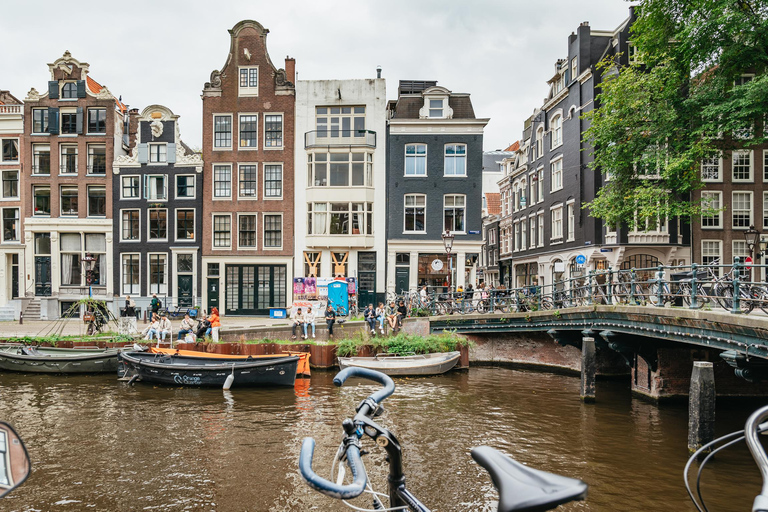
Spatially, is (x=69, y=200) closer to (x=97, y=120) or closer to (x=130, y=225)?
(x=130, y=225)

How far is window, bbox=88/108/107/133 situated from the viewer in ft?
115

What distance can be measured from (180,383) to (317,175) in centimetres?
1742

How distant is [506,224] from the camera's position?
2100 inches

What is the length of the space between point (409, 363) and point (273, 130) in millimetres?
19078

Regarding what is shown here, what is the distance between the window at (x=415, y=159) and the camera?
3356 cm

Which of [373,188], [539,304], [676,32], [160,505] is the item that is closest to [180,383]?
[160,505]

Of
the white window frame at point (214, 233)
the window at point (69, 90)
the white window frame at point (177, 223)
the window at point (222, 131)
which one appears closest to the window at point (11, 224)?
the window at point (69, 90)

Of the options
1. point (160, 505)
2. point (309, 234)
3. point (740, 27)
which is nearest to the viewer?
point (160, 505)

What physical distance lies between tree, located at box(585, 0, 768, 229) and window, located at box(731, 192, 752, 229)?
9.57 m

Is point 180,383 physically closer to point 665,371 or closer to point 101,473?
point 101,473

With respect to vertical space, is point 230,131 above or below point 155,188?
above

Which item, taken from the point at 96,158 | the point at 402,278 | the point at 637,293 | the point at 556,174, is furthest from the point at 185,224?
the point at 637,293

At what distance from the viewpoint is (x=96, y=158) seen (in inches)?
1384

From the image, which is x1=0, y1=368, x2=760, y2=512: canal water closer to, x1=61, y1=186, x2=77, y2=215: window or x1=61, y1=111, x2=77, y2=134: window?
x1=61, y1=186, x2=77, y2=215: window
